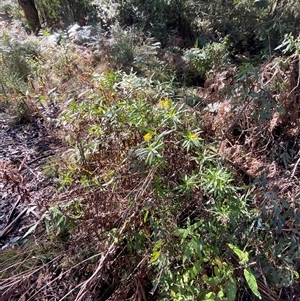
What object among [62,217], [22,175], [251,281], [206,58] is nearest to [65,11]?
[206,58]

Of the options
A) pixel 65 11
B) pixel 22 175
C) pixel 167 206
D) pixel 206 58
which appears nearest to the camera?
pixel 167 206

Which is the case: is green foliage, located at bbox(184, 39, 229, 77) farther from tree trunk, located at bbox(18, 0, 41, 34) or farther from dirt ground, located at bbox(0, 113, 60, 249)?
tree trunk, located at bbox(18, 0, 41, 34)

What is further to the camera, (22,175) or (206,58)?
(206,58)

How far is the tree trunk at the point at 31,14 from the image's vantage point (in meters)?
4.96

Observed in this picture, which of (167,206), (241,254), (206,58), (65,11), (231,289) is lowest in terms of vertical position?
(231,289)

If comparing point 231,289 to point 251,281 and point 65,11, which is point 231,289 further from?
point 65,11

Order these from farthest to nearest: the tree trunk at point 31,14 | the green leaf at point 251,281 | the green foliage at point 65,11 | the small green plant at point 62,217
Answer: the green foliage at point 65,11 < the tree trunk at point 31,14 < the small green plant at point 62,217 < the green leaf at point 251,281

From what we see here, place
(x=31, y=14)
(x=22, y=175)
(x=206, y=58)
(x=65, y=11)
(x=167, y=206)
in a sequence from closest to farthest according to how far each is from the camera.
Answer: (x=167, y=206) < (x=22, y=175) < (x=206, y=58) < (x=31, y=14) < (x=65, y=11)

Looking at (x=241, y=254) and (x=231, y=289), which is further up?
(x=241, y=254)

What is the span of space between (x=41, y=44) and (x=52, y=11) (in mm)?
1638

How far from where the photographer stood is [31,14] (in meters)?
5.05

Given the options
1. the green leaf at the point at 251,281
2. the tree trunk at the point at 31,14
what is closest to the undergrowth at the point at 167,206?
the green leaf at the point at 251,281

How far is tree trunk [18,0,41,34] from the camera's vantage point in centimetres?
496

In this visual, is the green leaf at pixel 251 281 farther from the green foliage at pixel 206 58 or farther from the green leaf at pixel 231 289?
the green foliage at pixel 206 58
